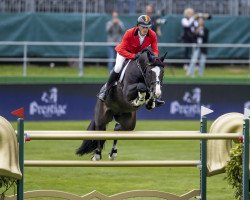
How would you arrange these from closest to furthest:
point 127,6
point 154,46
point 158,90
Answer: point 158,90
point 154,46
point 127,6

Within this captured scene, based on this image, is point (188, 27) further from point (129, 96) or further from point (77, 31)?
point (129, 96)

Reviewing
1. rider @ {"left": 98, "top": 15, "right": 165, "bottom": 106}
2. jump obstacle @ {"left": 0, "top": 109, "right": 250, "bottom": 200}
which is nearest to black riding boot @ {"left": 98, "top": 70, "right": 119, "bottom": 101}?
rider @ {"left": 98, "top": 15, "right": 165, "bottom": 106}

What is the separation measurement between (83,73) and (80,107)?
1584 mm

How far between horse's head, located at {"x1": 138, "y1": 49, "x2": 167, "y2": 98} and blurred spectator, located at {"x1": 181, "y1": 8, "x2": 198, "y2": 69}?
42.2 feet

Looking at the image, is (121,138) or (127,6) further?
(127,6)

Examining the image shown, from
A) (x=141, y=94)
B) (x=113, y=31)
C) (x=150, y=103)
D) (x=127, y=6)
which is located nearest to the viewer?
(x=150, y=103)

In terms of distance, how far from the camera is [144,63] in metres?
14.8

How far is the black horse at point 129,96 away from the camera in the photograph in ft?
47.2

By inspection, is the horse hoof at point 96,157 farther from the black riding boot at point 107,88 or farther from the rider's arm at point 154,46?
the rider's arm at point 154,46

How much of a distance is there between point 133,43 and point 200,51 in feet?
42.0

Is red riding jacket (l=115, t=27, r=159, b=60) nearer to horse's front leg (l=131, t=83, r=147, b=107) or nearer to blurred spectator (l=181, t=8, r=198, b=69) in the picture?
horse's front leg (l=131, t=83, r=147, b=107)

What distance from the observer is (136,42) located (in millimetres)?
15055

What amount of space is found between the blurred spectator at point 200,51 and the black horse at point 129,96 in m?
11.6

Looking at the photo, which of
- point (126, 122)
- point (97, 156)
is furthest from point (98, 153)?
point (126, 122)
